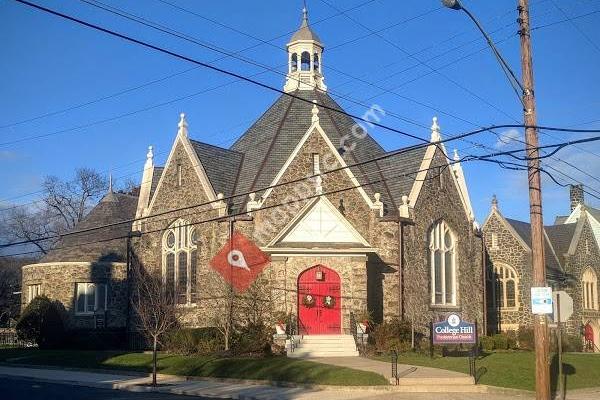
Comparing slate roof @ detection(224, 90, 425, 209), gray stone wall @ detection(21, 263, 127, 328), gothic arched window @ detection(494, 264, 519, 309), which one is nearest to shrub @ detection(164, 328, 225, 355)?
slate roof @ detection(224, 90, 425, 209)

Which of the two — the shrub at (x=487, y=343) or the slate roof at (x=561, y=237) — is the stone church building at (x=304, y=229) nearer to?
the shrub at (x=487, y=343)

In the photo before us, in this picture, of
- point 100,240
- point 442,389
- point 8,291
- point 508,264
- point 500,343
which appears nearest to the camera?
point 442,389

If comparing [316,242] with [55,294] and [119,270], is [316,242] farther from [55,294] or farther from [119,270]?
[55,294]

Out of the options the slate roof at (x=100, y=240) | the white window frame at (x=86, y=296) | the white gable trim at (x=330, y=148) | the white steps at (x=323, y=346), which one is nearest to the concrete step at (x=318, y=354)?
the white steps at (x=323, y=346)

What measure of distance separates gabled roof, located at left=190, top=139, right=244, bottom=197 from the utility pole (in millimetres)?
17724

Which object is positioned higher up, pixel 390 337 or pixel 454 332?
pixel 454 332

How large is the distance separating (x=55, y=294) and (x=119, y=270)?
358cm

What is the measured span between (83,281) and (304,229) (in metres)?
15.1

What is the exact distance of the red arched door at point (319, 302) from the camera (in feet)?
98.0

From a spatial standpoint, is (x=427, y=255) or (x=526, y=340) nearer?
(x=427, y=255)

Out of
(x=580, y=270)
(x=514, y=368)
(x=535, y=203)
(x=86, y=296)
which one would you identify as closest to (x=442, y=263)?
(x=514, y=368)

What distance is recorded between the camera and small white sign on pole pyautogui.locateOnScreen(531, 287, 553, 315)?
17500 millimetres

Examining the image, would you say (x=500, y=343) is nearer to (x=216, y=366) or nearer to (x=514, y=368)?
(x=514, y=368)

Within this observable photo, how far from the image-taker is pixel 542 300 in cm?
1756
